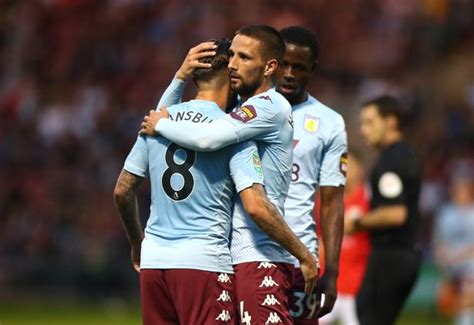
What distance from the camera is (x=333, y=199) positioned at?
7332 mm

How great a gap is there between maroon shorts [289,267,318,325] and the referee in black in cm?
210

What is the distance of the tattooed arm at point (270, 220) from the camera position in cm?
604

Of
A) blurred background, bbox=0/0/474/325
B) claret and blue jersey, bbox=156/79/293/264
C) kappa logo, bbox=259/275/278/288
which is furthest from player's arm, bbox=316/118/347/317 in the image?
blurred background, bbox=0/0/474/325

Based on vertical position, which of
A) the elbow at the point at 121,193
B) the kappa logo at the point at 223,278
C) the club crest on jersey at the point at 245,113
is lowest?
the kappa logo at the point at 223,278

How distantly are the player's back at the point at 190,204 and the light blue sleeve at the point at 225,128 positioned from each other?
0.08m

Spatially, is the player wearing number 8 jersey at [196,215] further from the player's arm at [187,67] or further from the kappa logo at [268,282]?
the kappa logo at [268,282]

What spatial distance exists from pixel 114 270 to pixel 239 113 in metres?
12.2

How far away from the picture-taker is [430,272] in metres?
17.0

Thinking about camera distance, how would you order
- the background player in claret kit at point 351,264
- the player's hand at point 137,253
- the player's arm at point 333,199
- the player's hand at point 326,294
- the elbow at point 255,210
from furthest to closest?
the background player in claret kit at point 351,264 → the player's arm at point 333,199 → the player's hand at point 326,294 → the player's hand at point 137,253 → the elbow at point 255,210

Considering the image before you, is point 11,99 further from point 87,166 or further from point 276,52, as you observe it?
point 276,52

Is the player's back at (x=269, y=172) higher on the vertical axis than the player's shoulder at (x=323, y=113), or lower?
lower

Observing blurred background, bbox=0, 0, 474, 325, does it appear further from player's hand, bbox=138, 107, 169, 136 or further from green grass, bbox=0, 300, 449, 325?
player's hand, bbox=138, 107, 169, 136

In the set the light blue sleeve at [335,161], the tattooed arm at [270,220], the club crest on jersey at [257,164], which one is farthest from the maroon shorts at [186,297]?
the light blue sleeve at [335,161]

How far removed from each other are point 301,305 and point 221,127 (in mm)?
1452
